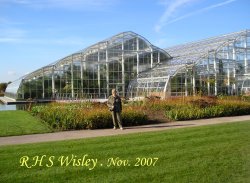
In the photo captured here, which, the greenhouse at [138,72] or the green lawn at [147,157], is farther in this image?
the greenhouse at [138,72]

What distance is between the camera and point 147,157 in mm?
7988

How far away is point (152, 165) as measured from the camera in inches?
291

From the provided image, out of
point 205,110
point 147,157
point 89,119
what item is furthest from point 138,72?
point 147,157

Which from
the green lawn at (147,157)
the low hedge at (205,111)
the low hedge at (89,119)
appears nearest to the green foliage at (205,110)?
the low hedge at (205,111)

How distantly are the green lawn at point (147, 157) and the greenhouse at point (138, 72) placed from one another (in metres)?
22.9

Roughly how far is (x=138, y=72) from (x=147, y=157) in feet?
108

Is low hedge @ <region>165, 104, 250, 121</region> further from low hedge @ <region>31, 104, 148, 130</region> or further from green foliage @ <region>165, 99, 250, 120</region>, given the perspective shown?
low hedge @ <region>31, 104, 148, 130</region>

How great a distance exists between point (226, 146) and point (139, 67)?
3221cm

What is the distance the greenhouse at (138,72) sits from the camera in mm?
34562

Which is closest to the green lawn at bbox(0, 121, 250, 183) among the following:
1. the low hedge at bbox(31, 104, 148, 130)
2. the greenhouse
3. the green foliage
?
the low hedge at bbox(31, 104, 148, 130)

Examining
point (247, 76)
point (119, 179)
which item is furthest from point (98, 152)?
point (247, 76)

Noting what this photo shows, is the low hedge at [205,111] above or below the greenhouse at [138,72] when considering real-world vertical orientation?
below

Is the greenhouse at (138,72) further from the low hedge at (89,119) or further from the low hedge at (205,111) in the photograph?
the low hedge at (89,119)

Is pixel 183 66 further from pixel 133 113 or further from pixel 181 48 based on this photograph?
pixel 133 113
